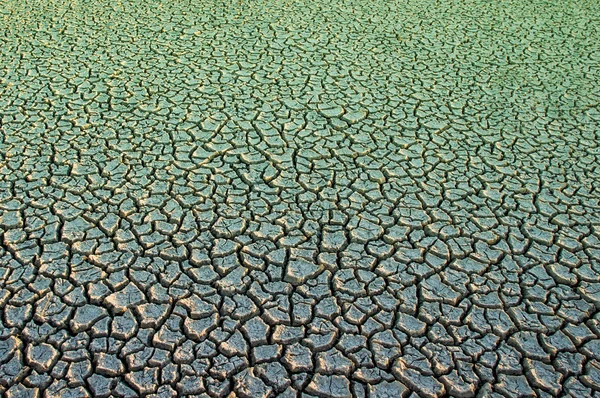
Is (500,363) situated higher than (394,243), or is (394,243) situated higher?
(394,243)

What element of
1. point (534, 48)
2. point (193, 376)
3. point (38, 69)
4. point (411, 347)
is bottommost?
point (193, 376)

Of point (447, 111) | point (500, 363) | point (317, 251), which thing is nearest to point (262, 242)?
point (317, 251)

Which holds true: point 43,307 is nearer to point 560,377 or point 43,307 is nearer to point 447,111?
point 560,377

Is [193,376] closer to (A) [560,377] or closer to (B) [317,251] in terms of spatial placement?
(B) [317,251]

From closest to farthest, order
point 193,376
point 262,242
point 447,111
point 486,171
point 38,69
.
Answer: point 193,376 → point 262,242 → point 486,171 → point 447,111 → point 38,69

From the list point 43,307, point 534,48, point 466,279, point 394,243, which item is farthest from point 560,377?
point 534,48

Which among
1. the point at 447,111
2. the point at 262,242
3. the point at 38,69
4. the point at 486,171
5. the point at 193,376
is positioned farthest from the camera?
the point at 38,69

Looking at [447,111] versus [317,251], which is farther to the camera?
[447,111]
